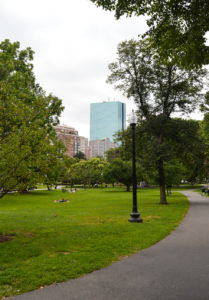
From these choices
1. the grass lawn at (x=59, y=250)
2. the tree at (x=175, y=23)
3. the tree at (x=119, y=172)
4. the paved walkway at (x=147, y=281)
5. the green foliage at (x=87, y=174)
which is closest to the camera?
the paved walkway at (x=147, y=281)

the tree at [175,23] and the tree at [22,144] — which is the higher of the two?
the tree at [175,23]

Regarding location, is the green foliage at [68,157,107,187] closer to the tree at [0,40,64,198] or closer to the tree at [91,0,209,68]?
the tree at [0,40,64,198]

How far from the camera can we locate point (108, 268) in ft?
18.0

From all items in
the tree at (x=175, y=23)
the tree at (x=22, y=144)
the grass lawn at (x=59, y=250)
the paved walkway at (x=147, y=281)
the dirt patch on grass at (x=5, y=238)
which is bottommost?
the dirt patch on grass at (x=5, y=238)

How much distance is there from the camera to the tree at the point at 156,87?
22.1m

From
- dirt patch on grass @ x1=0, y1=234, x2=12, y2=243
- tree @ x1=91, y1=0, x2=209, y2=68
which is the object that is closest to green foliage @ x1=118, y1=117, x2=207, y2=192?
tree @ x1=91, y1=0, x2=209, y2=68

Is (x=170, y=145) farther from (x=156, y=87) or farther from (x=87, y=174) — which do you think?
(x=87, y=174)

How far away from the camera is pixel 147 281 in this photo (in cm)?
473

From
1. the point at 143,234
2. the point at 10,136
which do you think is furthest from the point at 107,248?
the point at 10,136

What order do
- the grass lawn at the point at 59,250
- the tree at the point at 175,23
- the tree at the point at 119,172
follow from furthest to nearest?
the tree at the point at 119,172, the tree at the point at 175,23, the grass lawn at the point at 59,250

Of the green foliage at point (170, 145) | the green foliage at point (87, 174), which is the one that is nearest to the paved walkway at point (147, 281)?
the green foliage at point (170, 145)

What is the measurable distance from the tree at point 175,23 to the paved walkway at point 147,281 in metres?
6.83

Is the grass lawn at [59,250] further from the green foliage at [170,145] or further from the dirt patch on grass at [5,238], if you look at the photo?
the green foliage at [170,145]

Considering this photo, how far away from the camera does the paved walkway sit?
4.15m
